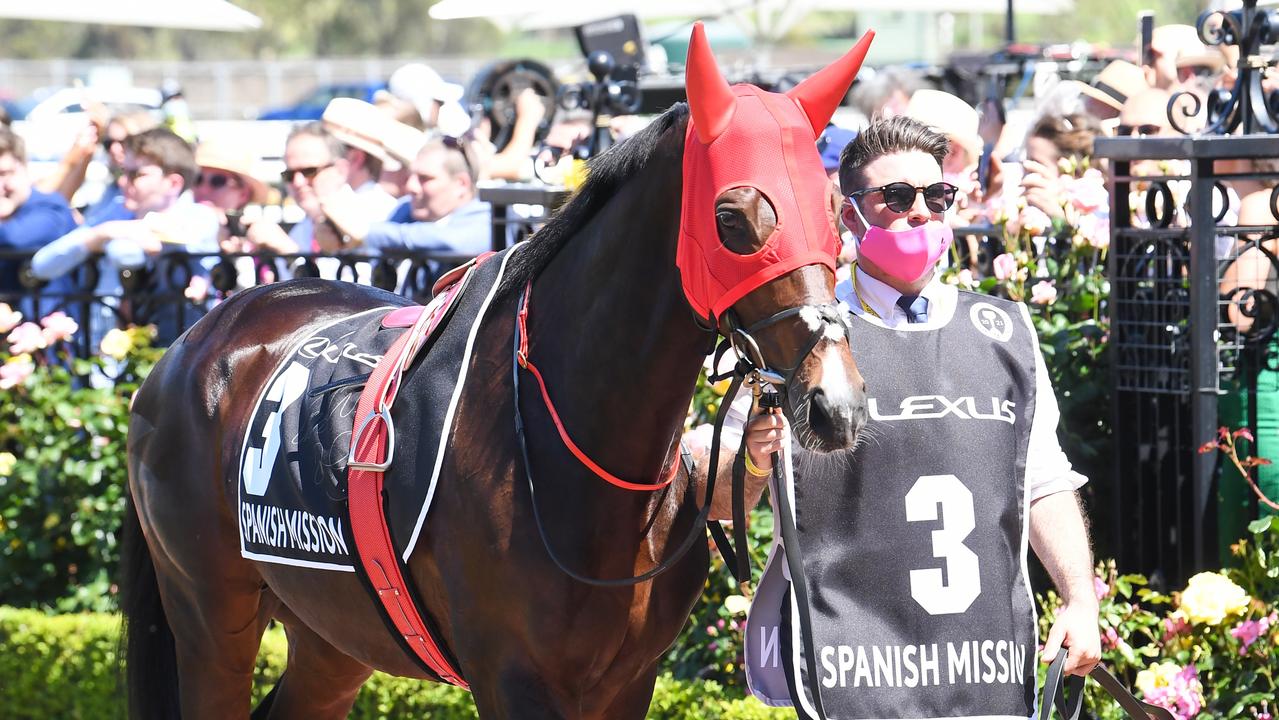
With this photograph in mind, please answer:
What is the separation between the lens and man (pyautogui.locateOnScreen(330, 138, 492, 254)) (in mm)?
6223

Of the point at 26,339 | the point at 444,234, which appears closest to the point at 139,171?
the point at 26,339

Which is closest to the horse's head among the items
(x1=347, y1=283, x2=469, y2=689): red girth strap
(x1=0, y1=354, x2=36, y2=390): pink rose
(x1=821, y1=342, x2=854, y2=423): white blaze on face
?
(x1=821, y1=342, x2=854, y2=423): white blaze on face

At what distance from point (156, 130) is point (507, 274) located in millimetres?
4863

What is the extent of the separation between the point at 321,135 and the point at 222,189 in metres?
1.01

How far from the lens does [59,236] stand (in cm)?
773

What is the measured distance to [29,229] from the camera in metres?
7.62

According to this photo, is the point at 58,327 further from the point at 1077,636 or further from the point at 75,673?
the point at 1077,636

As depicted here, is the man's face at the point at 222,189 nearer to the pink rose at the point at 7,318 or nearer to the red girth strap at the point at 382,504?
the pink rose at the point at 7,318

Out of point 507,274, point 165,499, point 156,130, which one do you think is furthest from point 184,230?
point 507,274

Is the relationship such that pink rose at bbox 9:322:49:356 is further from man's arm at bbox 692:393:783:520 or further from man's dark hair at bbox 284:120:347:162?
man's arm at bbox 692:393:783:520

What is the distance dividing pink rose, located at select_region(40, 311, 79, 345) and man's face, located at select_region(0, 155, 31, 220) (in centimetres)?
146

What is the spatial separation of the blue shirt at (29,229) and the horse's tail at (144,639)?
346cm

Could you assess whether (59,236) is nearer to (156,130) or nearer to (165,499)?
(156,130)

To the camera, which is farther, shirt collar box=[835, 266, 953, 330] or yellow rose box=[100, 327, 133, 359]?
yellow rose box=[100, 327, 133, 359]
